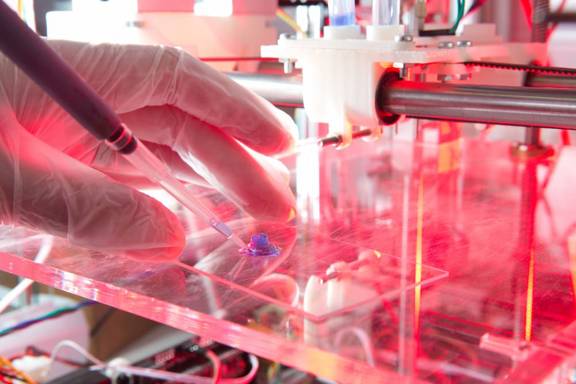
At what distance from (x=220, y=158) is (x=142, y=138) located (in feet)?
0.45

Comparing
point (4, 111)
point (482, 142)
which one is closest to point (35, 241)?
point (4, 111)

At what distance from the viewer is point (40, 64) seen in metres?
0.54

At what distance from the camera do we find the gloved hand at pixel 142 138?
2.48ft

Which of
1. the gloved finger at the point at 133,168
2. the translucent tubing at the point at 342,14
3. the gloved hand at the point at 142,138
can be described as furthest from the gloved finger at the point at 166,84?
the translucent tubing at the point at 342,14

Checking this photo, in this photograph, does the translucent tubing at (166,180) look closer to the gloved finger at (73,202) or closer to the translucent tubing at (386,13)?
the gloved finger at (73,202)

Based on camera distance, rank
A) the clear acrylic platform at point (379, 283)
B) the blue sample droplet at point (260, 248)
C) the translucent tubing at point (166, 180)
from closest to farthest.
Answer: the clear acrylic platform at point (379, 283), the translucent tubing at point (166, 180), the blue sample droplet at point (260, 248)

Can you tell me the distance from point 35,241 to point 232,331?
38 centimetres

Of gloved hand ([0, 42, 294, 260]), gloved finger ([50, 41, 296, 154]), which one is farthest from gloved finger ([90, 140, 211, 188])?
gloved finger ([50, 41, 296, 154])

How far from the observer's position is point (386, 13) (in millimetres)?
1019

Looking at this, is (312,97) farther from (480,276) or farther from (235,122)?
(480,276)

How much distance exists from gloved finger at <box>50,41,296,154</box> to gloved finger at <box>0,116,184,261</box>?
0.14 metres

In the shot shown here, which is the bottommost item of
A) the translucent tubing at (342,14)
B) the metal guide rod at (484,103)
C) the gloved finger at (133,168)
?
the gloved finger at (133,168)

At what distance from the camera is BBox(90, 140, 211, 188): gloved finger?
0.99 m

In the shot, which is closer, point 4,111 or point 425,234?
point 4,111
